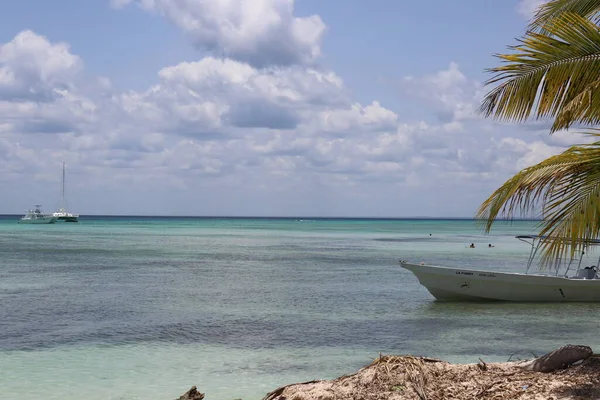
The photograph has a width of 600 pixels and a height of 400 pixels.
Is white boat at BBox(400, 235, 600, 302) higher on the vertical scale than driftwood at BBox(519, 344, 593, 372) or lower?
lower

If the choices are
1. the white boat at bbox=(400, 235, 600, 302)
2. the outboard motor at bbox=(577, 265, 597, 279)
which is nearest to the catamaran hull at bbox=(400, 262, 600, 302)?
the white boat at bbox=(400, 235, 600, 302)

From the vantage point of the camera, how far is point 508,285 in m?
21.7

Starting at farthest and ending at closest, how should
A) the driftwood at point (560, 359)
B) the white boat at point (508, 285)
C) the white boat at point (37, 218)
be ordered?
the white boat at point (37, 218) → the white boat at point (508, 285) → the driftwood at point (560, 359)

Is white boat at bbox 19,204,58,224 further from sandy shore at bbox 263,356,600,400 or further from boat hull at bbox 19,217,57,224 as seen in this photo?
sandy shore at bbox 263,356,600,400

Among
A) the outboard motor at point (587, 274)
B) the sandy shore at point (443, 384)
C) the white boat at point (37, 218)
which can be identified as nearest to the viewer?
the sandy shore at point (443, 384)

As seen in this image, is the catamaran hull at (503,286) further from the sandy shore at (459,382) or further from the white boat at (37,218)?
the white boat at (37,218)

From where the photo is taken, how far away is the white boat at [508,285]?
21234mm

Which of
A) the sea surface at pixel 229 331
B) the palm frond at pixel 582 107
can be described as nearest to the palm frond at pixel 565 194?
the palm frond at pixel 582 107

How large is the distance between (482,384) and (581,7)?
5436mm

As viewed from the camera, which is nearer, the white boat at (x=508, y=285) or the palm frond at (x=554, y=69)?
the palm frond at (x=554, y=69)

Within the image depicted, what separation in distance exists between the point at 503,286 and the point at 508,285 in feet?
0.54

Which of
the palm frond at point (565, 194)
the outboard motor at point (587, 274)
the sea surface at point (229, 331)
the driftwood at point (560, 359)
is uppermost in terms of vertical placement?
the palm frond at point (565, 194)

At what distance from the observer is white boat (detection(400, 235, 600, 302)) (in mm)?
21234

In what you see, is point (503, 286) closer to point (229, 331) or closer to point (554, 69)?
point (229, 331)
